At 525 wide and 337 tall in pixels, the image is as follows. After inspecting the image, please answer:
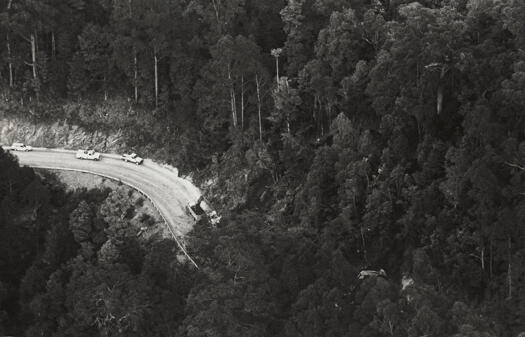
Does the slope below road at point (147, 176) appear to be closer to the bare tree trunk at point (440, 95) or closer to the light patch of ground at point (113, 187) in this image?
the light patch of ground at point (113, 187)

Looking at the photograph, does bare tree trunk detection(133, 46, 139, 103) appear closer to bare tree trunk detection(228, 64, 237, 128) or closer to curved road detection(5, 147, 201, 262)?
curved road detection(5, 147, 201, 262)

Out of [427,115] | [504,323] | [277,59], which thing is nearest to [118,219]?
[277,59]

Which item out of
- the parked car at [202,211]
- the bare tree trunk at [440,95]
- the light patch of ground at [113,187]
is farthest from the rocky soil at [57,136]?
the bare tree trunk at [440,95]

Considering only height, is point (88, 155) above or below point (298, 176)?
below

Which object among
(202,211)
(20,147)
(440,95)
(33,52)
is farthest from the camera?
(33,52)

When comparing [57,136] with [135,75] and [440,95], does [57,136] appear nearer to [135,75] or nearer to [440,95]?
[135,75]

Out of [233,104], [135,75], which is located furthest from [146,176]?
[135,75]

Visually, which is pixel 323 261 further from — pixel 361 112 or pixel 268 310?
pixel 361 112
